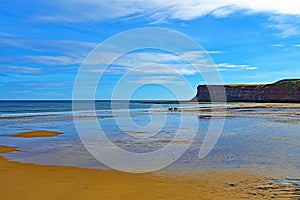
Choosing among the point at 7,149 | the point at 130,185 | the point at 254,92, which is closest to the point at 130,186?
the point at 130,185

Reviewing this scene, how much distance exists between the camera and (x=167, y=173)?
937 centimetres

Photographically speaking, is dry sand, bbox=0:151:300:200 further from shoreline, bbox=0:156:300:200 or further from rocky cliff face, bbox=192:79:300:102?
rocky cliff face, bbox=192:79:300:102

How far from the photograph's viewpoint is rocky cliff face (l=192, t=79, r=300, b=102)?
9744 centimetres

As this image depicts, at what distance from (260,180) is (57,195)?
509 cm

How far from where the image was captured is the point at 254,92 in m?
114

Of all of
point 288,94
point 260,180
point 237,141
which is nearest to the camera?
point 260,180

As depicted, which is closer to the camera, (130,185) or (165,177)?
(130,185)

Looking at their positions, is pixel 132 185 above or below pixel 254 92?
below

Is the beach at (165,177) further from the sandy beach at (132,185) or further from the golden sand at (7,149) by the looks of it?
the golden sand at (7,149)

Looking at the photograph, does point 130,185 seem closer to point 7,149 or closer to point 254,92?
point 7,149

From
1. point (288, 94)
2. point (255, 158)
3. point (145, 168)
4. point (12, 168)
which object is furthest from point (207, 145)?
point (288, 94)

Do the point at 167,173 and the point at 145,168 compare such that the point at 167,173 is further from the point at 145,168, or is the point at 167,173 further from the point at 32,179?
the point at 32,179

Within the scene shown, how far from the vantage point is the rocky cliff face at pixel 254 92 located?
3836 inches

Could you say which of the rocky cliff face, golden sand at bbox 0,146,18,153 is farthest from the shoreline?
the rocky cliff face
